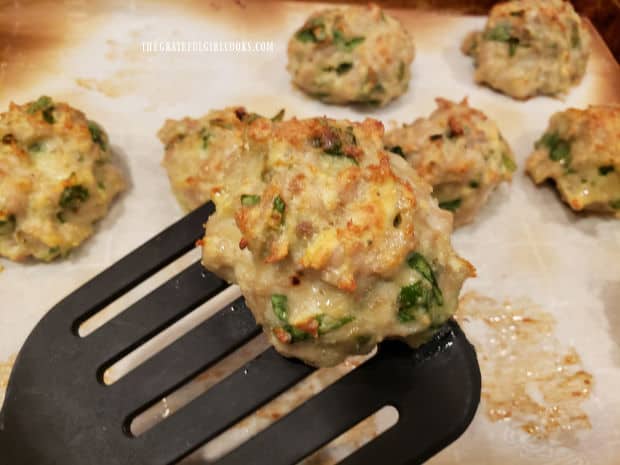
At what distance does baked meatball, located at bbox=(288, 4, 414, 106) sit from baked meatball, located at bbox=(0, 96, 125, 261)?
0.88 meters

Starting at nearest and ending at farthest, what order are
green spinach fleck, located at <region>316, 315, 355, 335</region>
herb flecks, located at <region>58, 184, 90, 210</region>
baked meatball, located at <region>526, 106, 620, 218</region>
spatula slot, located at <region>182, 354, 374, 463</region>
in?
green spinach fleck, located at <region>316, 315, 355, 335</region>
spatula slot, located at <region>182, 354, 374, 463</region>
herb flecks, located at <region>58, 184, 90, 210</region>
baked meatball, located at <region>526, 106, 620, 218</region>

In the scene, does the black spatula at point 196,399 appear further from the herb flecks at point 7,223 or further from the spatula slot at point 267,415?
the herb flecks at point 7,223

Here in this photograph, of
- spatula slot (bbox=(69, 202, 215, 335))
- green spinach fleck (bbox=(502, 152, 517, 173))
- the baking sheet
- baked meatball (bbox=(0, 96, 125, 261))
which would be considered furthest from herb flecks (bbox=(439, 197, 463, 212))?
baked meatball (bbox=(0, 96, 125, 261))

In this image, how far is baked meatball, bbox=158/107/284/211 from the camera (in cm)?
197

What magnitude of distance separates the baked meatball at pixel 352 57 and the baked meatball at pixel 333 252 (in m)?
1.11

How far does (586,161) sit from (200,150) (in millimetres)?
1331

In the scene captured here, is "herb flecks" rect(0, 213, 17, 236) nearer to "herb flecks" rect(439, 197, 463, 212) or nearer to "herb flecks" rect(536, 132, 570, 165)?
"herb flecks" rect(439, 197, 463, 212)

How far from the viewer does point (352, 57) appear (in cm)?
237

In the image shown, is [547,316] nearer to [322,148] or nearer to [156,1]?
[322,148]

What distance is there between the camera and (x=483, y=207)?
2215 millimetres

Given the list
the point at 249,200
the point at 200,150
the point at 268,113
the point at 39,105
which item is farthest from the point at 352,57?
the point at 249,200

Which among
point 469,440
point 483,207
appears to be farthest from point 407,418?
point 483,207

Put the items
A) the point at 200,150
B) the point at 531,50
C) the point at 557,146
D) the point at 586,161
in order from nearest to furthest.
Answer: the point at 200,150
the point at 586,161
the point at 557,146
the point at 531,50

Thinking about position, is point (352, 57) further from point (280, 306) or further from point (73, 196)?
point (280, 306)
